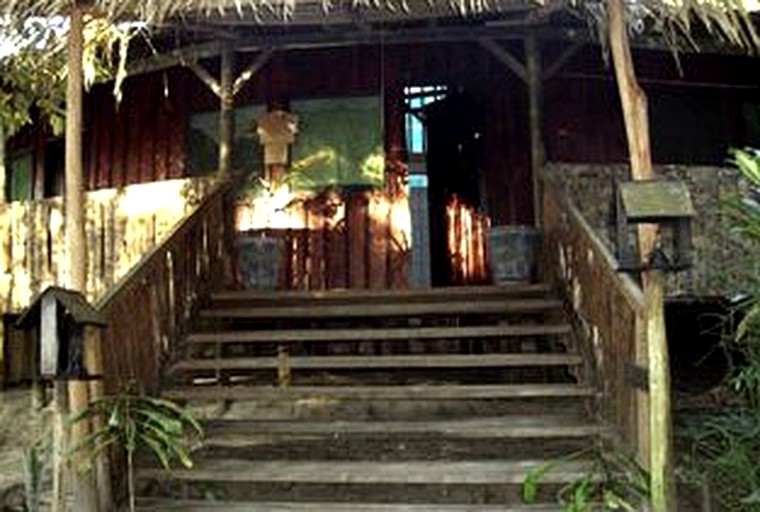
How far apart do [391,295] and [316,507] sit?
277cm

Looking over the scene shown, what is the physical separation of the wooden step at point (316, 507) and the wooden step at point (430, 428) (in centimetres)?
72

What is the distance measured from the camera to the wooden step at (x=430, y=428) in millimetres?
6391

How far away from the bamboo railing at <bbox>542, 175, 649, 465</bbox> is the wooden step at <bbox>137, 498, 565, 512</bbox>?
A: 744mm

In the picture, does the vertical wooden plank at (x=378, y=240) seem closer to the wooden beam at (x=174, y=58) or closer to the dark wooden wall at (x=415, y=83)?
the dark wooden wall at (x=415, y=83)

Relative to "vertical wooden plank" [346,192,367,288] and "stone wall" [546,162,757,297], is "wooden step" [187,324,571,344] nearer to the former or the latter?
"stone wall" [546,162,757,297]

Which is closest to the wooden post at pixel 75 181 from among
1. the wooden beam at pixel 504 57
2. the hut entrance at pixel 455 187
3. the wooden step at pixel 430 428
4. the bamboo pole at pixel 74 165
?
the bamboo pole at pixel 74 165

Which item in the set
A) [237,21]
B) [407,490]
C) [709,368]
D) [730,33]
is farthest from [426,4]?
[709,368]

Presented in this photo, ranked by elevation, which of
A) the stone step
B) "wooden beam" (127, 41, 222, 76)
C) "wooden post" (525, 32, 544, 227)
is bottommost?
the stone step

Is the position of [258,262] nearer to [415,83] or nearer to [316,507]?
[415,83]

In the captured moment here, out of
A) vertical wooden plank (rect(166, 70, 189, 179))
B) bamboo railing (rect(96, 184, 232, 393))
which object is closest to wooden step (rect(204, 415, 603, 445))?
bamboo railing (rect(96, 184, 232, 393))

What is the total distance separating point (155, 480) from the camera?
6.17 metres

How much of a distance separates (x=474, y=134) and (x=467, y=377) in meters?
3.73

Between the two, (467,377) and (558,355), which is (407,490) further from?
(467,377)

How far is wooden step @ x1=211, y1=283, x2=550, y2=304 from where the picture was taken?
8203 mm
